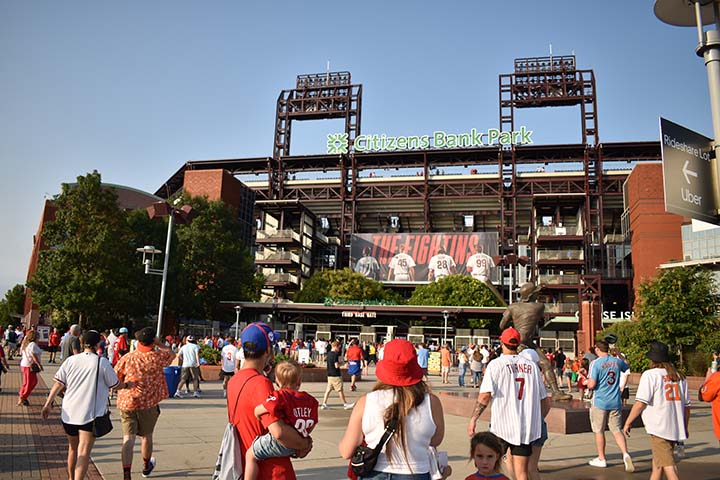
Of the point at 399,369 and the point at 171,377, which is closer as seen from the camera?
the point at 399,369

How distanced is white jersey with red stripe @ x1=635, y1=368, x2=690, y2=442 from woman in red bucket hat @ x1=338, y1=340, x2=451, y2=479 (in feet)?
12.4

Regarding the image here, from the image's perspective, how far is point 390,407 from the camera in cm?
344

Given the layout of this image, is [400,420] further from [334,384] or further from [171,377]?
[171,377]

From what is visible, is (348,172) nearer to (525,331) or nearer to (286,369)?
(525,331)

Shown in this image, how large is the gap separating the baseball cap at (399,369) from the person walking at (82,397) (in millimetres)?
3998

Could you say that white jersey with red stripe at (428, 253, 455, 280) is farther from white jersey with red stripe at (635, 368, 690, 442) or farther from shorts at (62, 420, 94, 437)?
shorts at (62, 420, 94, 437)

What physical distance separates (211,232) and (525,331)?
4274cm

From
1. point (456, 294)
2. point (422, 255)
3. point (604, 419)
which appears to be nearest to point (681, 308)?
point (604, 419)

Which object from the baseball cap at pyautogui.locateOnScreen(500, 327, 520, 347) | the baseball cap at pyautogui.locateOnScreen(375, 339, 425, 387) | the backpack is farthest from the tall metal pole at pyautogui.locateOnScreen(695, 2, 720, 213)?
the backpack

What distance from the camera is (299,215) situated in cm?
6988

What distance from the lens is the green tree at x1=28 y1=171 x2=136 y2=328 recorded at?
34.8 meters

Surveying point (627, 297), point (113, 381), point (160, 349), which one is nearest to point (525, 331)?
point (160, 349)

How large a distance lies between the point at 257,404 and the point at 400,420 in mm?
987

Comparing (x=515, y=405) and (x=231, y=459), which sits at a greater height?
(x=515, y=405)
